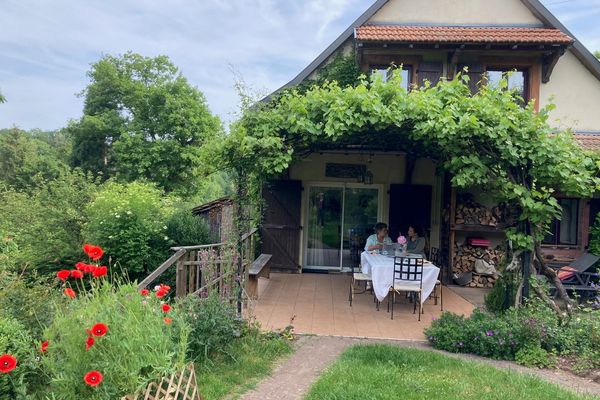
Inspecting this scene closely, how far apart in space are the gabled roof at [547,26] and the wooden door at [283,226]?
8.07 ft

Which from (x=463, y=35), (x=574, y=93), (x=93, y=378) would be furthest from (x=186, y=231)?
(x=574, y=93)

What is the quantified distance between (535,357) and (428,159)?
5.79m

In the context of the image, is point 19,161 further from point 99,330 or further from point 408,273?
point 99,330

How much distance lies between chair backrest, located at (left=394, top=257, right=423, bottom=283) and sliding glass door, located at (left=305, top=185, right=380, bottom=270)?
3738mm

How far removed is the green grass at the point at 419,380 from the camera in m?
3.39

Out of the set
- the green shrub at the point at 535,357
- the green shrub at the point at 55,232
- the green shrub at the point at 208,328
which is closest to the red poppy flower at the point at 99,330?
the green shrub at the point at 208,328

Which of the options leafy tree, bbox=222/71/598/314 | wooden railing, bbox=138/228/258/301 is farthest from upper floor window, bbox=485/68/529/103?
wooden railing, bbox=138/228/258/301

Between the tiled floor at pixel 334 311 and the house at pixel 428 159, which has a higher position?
the house at pixel 428 159

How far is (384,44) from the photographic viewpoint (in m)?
8.45

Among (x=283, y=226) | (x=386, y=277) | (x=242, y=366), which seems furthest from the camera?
(x=283, y=226)

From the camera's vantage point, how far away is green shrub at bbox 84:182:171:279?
7.51 m

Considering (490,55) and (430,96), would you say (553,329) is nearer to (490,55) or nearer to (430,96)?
(430,96)

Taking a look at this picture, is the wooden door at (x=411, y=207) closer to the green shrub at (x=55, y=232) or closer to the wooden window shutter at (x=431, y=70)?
the wooden window shutter at (x=431, y=70)

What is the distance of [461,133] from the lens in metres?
4.58
